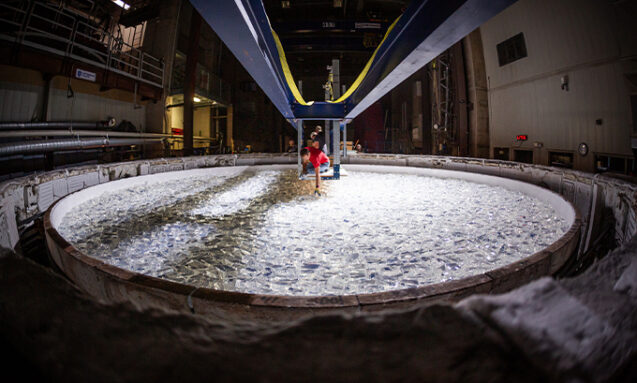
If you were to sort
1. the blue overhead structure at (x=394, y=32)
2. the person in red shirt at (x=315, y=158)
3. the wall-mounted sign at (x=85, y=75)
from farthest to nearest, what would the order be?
the wall-mounted sign at (x=85, y=75), the person in red shirt at (x=315, y=158), the blue overhead structure at (x=394, y=32)

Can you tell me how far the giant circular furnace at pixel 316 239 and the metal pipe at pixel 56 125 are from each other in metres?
2.93

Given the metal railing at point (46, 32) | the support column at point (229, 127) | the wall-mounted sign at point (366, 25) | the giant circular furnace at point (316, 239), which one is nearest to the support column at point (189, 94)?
the metal railing at point (46, 32)

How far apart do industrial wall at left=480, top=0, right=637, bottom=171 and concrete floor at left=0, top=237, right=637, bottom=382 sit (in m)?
7.10

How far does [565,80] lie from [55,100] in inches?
482

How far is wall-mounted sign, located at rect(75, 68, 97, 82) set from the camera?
6.26 meters

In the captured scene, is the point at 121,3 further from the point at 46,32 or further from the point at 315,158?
the point at 315,158

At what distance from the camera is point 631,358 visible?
1.79ft

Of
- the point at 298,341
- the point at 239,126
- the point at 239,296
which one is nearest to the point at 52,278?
the point at 239,296

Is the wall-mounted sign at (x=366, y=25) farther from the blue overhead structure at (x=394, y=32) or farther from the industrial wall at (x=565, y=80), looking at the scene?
the blue overhead structure at (x=394, y=32)

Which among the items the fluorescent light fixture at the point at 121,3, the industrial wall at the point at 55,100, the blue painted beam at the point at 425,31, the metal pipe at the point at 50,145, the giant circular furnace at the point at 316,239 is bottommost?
the giant circular furnace at the point at 316,239

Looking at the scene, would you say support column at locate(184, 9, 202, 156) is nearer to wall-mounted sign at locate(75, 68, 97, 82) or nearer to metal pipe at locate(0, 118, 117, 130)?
metal pipe at locate(0, 118, 117, 130)

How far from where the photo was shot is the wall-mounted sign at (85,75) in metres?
6.26

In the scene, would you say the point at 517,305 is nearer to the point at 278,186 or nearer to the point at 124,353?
the point at 124,353

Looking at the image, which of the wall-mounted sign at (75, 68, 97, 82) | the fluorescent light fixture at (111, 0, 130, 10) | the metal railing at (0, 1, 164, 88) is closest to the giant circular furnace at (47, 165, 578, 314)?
the metal railing at (0, 1, 164, 88)
